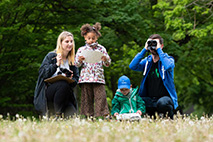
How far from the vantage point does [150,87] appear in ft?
21.1

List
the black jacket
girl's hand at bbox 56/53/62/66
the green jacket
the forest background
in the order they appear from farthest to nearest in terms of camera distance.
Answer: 1. the forest background
2. the green jacket
3. girl's hand at bbox 56/53/62/66
4. the black jacket

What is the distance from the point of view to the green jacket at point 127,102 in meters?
6.50

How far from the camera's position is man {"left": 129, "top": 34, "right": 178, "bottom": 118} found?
6.11 meters

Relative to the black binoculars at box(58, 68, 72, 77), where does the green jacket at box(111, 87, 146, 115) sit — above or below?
below

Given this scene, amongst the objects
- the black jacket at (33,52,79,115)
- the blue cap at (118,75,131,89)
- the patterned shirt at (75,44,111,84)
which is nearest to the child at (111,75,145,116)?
the blue cap at (118,75,131,89)

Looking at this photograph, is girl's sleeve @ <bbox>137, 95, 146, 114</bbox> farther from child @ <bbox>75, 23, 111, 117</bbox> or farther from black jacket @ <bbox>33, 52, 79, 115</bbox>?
black jacket @ <bbox>33, 52, 79, 115</bbox>

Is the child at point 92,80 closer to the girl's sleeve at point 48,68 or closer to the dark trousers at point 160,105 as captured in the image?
the girl's sleeve at point 48,68

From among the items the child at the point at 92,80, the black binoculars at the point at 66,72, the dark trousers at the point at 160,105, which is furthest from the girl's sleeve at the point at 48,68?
the dark trousers at the point at 160,105

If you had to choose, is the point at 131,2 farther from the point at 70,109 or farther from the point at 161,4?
the point at 70,109

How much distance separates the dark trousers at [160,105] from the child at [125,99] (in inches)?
7.2

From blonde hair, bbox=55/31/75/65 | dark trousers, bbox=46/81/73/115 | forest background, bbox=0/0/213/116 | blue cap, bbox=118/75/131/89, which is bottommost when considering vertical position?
dark trousers, bbox=46/81/73/115

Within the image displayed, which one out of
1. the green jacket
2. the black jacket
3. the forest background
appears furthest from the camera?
the forest background

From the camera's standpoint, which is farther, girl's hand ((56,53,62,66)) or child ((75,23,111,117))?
child ((75,23,111,117))

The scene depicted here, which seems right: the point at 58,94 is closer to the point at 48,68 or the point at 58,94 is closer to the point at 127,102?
the point at 48,68
